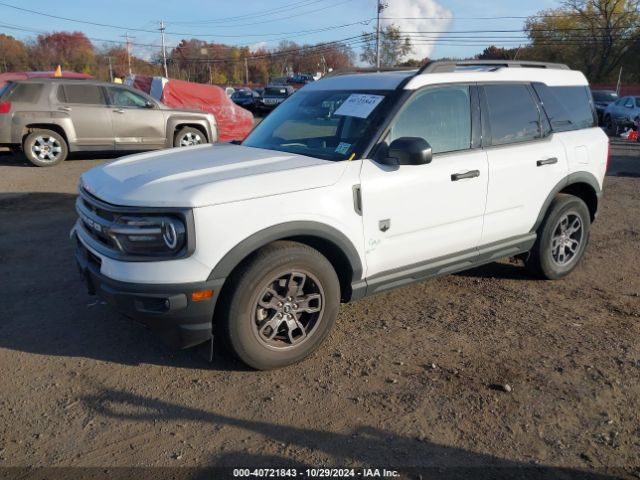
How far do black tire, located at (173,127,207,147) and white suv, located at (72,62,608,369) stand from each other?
327 inches

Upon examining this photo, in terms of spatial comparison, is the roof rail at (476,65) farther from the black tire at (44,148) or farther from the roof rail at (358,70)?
the black tire at (44,148)

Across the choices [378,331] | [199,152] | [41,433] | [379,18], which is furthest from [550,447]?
[379,18]

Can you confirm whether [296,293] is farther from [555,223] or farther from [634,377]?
[555,223]

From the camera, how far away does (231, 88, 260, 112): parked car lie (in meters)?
34.0

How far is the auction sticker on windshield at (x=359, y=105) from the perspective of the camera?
3.89 metres

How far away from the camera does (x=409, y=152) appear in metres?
3.55

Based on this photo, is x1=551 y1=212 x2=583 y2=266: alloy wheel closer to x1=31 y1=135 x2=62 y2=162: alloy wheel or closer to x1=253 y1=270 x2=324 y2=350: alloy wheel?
x1=253 y1=270 x2=324 y2=350: alloy wheel

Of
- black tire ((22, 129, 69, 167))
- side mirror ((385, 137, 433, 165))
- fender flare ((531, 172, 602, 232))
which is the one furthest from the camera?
black tire ((22, 129, 69, 167))

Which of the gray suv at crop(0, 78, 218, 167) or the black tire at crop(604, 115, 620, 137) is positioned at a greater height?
the gray suv at crop(0, 78, 218, 167)

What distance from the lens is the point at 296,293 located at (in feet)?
11.6

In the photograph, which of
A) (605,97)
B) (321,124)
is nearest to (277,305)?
(321,124)

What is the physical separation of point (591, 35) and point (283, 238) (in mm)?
68852

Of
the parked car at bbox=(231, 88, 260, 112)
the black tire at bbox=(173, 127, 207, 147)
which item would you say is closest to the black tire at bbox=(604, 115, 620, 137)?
the black tire at bbox=(173, 127, 207, 147)

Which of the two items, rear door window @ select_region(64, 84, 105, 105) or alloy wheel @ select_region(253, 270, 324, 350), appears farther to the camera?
rear door window @ select_region(64, 84, 105, 105)
